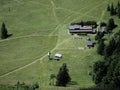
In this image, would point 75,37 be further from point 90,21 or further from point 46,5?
point 46,5

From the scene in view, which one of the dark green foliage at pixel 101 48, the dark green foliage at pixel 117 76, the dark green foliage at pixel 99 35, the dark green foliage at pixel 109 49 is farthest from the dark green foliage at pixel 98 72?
the dark green foliage at pixel 99 35

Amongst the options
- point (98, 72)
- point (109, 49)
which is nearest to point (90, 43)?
point (109, 49)

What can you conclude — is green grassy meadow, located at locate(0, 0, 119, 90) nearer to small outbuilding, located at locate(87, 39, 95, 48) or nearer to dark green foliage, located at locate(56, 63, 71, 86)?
small outbuilding, located at locate(87, 39, 95, 48)

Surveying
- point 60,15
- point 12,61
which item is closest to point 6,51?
point 12,61

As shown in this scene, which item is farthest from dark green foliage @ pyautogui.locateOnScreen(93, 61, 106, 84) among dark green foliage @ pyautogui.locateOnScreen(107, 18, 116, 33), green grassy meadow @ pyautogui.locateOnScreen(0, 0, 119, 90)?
dark green foliage @ pyautogui.locateOnScreen(107, 18, 116, 33)

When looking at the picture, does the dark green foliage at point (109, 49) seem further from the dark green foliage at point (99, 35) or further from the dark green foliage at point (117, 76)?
the dark green foliage at point (117, 76)
